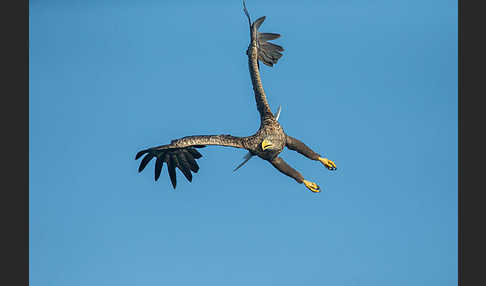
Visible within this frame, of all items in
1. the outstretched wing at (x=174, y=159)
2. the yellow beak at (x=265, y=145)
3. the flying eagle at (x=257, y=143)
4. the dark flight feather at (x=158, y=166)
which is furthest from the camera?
the dark flight feather at (x=158, y=166)

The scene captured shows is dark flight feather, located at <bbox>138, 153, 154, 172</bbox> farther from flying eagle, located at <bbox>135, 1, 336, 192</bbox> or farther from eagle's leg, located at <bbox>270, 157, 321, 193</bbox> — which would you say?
eagle's leg, located at <bbox>270, 157, 321, 193</bbox>

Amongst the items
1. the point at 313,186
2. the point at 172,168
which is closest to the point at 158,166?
the point at 172,168

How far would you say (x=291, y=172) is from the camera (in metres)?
29.0

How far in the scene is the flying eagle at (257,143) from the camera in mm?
28984

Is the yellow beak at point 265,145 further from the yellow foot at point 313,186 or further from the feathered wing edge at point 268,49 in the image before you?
the feathered wing edge at point 268,49

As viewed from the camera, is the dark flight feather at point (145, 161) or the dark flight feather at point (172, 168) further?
the dark flight feather at point (172, 168)

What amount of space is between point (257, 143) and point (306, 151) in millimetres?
1693

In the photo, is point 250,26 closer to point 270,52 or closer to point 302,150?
point 270,52

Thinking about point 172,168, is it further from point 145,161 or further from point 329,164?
point 329,164

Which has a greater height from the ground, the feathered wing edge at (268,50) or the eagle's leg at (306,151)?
the feathered wing edge at (268,50)

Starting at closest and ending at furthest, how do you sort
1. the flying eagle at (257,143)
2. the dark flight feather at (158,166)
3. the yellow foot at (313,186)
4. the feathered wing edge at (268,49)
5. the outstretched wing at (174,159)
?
1. the yellow foot at (313,186)
2. the flying eagle at (257,143)
3. the outstretched wing at (174,159)
4. the dark flight feather at (158,166)
5. the feathered wing edge at (268,49)

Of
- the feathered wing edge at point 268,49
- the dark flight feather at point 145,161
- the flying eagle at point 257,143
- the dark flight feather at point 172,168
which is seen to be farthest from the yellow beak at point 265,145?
the feathered wing edge at point 268,49

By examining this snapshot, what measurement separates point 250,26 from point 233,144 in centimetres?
536

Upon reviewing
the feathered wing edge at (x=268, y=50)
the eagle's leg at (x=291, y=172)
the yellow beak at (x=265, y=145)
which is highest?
the feathered wing edge at (x=268, y=50)
